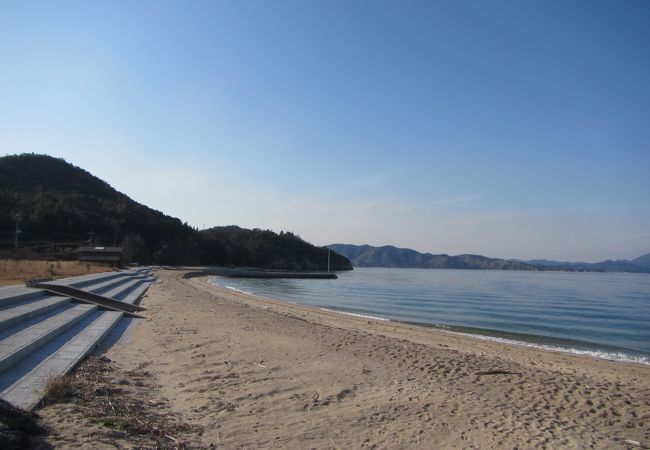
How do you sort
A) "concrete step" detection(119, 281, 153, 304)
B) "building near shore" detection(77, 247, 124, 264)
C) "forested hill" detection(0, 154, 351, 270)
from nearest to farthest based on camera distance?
"concrete step" detection(119, 281, 153, 304) < "building near shore" detection(77, 247, 124, 264) < "forested hill" detection(0, 154, 351, 270)

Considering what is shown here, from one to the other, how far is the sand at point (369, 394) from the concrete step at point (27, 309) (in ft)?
5.98

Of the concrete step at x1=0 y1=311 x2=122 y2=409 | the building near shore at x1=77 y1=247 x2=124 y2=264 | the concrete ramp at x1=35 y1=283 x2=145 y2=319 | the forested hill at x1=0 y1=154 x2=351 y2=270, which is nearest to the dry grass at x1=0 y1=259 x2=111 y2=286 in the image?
the concrete ramp at x1=35 y1=283 x2=145 y2=319

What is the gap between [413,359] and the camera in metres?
10.2

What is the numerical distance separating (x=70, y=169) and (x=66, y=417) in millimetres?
106434

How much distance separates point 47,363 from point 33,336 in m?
1.32

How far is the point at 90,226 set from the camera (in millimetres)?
68938

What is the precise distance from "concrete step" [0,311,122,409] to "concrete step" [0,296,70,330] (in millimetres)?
788

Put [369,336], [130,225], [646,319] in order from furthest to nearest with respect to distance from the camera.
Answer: [130,225], [646,319], [369,336]

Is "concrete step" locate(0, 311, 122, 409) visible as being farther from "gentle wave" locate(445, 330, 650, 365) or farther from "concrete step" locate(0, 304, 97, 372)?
"gentle wave" locate(445, 330, 650, 365)

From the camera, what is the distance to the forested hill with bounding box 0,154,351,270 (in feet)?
190

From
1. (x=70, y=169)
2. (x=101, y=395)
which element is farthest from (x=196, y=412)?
(x=70, y=169)

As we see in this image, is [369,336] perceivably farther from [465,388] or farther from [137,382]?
[137,382]

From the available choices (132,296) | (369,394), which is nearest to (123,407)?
A: (369,394)

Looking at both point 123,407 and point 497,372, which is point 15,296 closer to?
point 123,407
